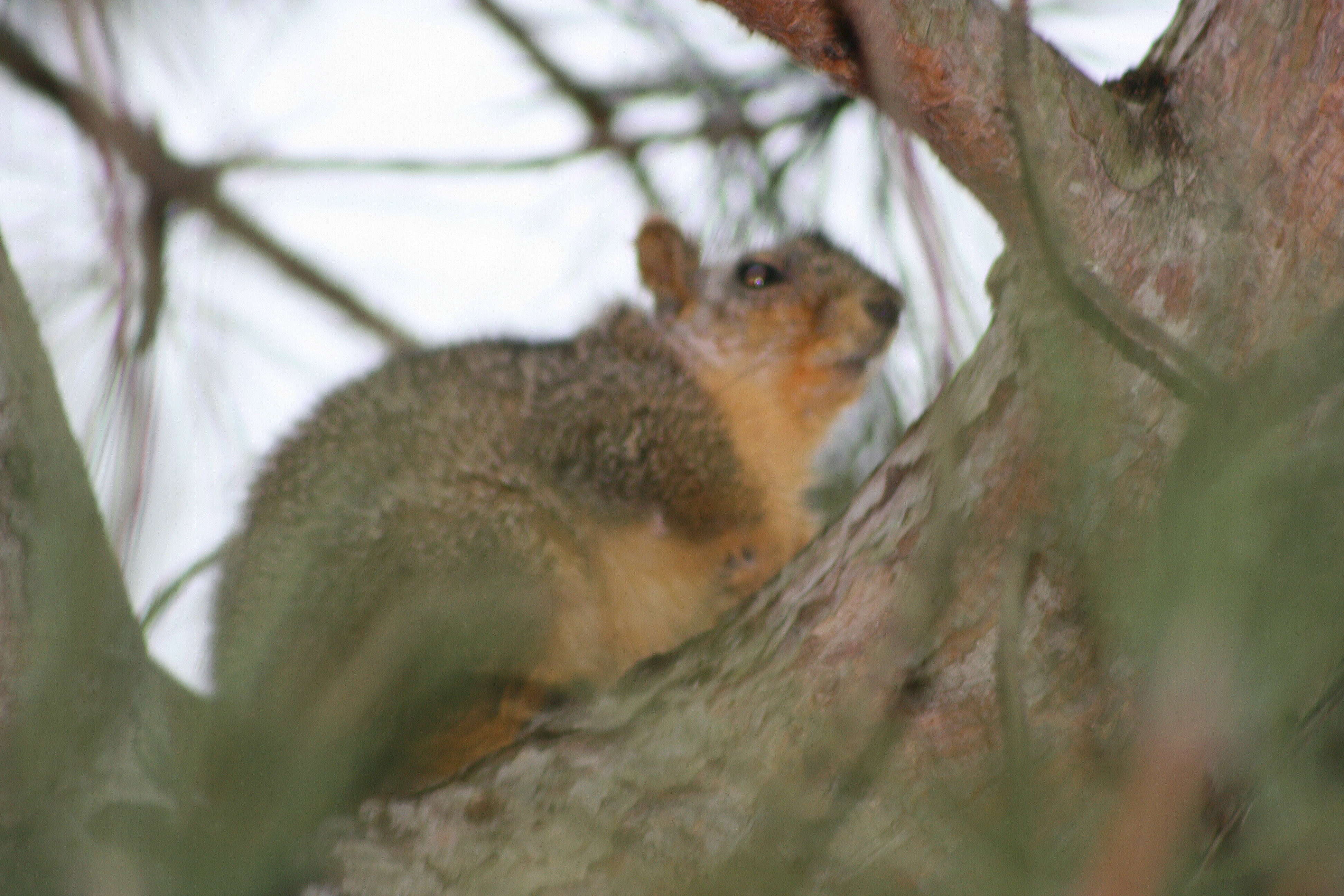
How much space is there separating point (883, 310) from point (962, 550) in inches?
48.9

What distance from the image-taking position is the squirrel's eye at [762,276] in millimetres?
2719

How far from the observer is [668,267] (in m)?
2.76

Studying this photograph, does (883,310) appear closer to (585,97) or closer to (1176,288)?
(585,97)

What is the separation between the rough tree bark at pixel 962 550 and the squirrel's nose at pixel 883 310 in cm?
102

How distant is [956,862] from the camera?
1.24m

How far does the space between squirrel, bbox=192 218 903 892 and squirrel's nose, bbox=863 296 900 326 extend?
0.01 metres

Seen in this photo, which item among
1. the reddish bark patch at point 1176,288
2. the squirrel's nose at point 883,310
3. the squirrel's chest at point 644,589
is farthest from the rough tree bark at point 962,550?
the squirrel's nose at point 883,310

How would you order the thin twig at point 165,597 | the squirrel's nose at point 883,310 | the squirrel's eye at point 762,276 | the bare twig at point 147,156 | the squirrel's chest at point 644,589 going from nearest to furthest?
1. the thin twig at point 165,597
2. the bare twig at point 147,156
3. the squirrel's chest at point 644,589
4. the squirrel's nose at point 883,310
5. the squirrel's eye at point 762,276

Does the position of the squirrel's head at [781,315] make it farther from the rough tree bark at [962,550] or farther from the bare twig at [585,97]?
the rough tree bark at [962,550]

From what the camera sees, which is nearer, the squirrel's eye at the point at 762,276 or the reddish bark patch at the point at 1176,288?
the reddish bark patch at the point at 1176,288

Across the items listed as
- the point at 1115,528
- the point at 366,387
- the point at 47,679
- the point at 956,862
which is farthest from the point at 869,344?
the point at 47,679

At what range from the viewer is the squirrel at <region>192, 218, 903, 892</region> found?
1857mm

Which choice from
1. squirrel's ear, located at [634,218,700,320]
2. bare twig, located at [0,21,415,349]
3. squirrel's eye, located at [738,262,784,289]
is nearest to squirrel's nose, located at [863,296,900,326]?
squirrel's eye, located at [738,262,784,289]

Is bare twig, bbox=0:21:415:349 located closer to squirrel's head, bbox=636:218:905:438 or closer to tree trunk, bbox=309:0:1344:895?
squirrel's head, bbox=636:218:905:438
